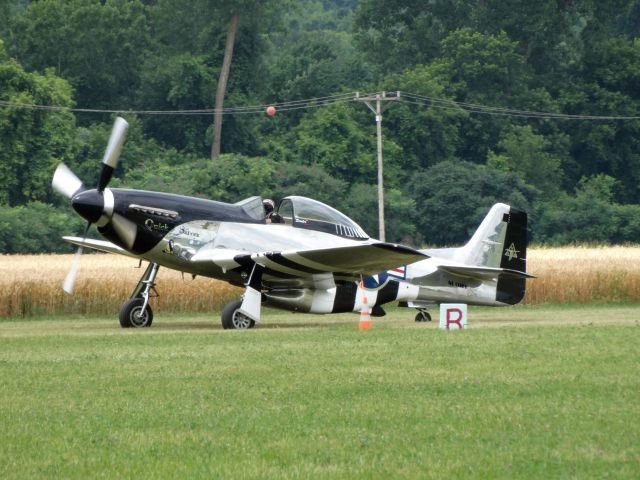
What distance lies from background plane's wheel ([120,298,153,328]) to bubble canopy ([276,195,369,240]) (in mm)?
2609

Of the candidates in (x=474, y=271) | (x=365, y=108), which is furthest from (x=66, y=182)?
(x=365, y=108)

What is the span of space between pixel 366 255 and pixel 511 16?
55.4 m

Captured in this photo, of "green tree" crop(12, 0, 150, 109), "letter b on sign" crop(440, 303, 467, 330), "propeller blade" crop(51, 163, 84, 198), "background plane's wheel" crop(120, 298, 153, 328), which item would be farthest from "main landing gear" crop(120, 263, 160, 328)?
"green tree" crop(12, 0, 150, 109)

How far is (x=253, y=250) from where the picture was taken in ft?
68.2

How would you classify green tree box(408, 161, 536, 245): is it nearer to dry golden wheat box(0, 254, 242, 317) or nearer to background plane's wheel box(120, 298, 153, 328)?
dry golden wheat box(0, 254, 242, 317)

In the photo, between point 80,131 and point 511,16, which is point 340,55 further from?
point 80,131

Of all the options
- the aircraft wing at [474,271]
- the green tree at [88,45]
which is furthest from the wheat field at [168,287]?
the green tree at [88,45]

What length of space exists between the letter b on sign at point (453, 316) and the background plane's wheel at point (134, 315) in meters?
4.99

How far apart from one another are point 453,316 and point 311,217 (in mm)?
3204

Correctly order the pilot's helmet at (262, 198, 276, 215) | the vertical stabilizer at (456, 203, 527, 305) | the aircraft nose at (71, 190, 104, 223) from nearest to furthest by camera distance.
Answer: the aircraft nose at (71, 190, 104, 223), the pilot's helmet at (262, 198, 276, 215), the vertical stabilizer at (456, 203, 527, 305)

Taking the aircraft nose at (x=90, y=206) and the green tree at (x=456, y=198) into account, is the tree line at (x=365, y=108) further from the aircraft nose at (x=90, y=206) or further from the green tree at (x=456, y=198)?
the aircraft nose at (x=90, y=206)

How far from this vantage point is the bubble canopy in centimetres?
2111

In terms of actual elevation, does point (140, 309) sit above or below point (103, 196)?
below

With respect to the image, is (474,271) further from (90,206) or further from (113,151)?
(90,206)
